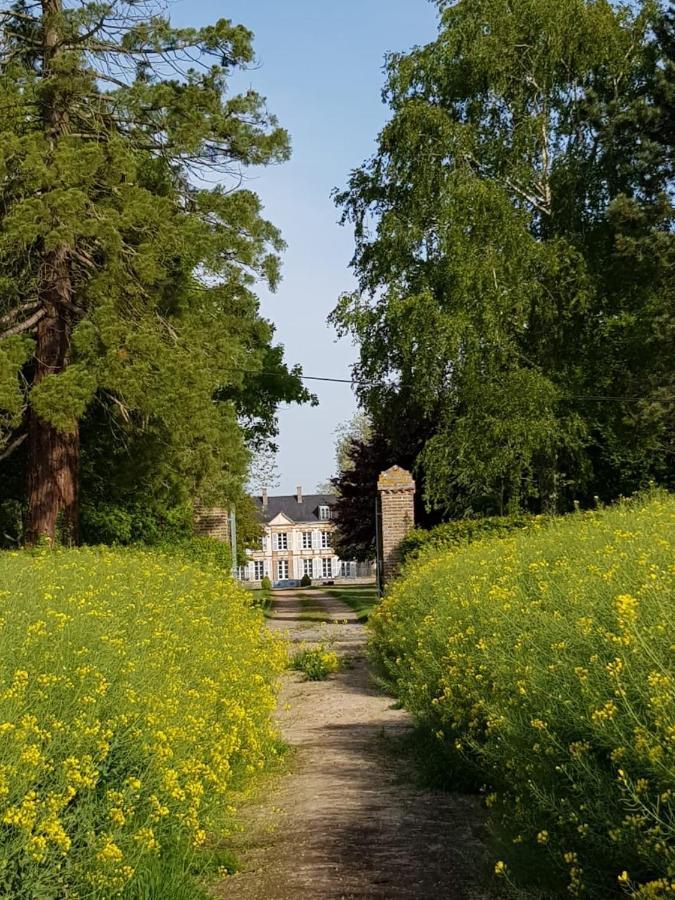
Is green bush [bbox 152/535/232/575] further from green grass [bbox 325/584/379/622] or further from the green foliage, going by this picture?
green grass [bbox 325/584/379/622]

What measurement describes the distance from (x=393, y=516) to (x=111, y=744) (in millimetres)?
15591

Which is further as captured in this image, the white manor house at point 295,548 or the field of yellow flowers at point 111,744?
the white manor house at point 295,548

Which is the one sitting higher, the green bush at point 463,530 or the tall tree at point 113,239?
the tall tree at point 113,239

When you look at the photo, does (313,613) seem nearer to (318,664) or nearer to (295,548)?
(318,664)

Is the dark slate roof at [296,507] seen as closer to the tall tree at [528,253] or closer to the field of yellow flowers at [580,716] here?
the tall tree at [528,253]

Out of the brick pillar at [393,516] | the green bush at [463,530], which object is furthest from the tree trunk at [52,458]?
the green bush at [463,530]

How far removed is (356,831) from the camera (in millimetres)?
6320

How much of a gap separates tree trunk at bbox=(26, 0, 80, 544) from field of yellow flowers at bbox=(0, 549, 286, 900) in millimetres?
12158

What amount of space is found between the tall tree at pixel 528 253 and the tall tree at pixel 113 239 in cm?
450

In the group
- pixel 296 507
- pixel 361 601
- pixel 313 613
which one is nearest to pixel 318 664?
pixel 313 613

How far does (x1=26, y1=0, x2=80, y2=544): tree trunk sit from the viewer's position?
61.6 ft

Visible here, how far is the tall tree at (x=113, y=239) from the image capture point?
17359mm

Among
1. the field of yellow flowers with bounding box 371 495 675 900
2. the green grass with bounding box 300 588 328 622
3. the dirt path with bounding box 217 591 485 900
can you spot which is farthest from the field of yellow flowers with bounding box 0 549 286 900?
the green grass with bounding box 300 588 328 622

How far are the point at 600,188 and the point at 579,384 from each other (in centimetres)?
489
